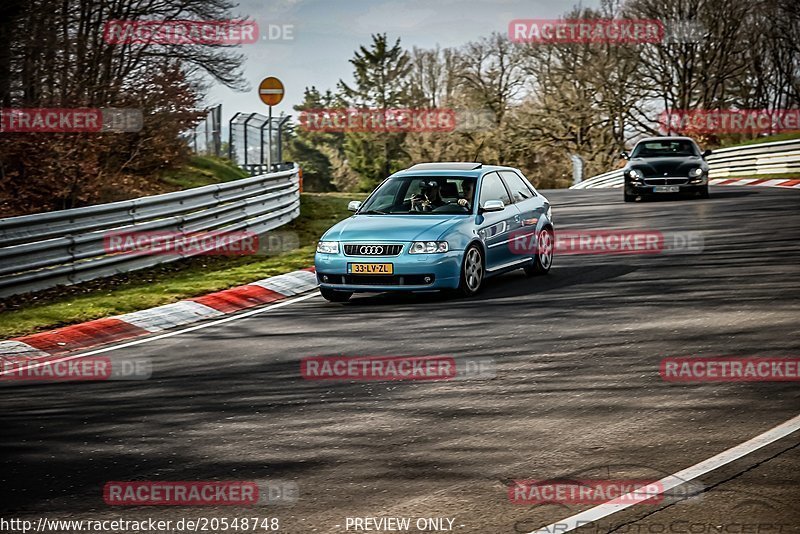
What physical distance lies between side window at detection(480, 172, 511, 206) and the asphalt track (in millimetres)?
1530

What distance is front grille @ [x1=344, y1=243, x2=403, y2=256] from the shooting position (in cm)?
1324

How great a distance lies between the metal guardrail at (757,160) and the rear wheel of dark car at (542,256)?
23.5 m

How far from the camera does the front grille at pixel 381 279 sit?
43.4 ft

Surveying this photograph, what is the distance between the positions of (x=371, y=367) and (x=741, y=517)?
458 cm

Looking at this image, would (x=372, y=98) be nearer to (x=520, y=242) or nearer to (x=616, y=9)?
(x=616, y=9)

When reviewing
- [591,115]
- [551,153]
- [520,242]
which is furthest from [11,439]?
[551,153]

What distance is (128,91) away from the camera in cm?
2644

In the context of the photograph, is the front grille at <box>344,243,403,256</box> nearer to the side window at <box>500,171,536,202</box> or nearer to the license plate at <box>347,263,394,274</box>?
the license plate at <box>347,263,394,274</box>
